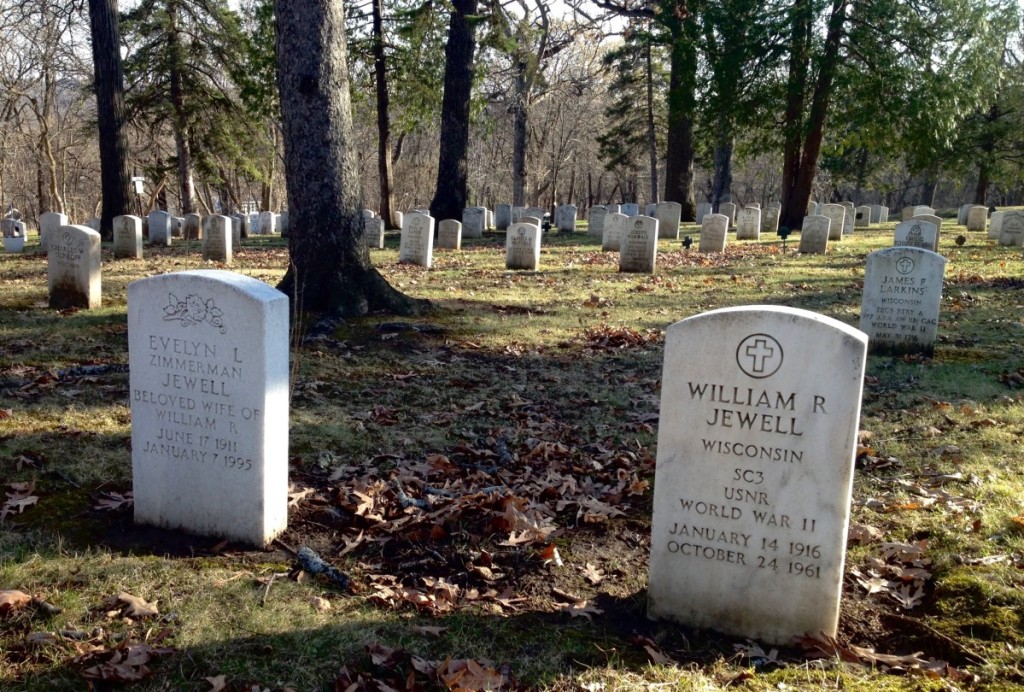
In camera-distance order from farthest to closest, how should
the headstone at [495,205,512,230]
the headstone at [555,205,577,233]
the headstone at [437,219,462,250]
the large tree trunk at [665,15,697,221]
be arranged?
the headstone at [495,205,512,230] < the headstone at [555,205,577,233] < the large tree trunk at [665,15,697,221] < the headstone at [437,219,462,250]

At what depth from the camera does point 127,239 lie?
16812mm

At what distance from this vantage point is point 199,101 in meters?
27.7

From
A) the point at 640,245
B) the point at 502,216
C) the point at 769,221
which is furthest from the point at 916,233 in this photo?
the point at 769,221

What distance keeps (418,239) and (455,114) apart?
672cm

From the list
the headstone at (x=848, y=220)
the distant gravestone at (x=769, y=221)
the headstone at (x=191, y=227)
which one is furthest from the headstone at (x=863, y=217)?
the headstone at (x=191, y=227)

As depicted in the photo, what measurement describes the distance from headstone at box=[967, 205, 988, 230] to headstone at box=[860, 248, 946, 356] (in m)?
24.0

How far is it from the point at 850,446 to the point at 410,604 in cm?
206

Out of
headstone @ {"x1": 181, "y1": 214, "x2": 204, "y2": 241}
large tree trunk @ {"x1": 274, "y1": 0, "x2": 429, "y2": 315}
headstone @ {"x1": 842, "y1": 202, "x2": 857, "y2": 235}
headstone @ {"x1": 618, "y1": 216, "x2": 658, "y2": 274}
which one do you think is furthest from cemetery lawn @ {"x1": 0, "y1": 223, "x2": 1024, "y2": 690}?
headstone @ {"x1": 842, "y1": 202, "x2": 857, "y2": 235}

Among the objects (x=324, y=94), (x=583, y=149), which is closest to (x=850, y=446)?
(x=324, y=94)

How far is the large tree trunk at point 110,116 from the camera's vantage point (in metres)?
19.5

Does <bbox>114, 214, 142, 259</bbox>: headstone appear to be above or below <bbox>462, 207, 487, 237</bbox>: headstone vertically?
below

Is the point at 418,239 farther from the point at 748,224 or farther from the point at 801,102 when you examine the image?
the point at 801,102

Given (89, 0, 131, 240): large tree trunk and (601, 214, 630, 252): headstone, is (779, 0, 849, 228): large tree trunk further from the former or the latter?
(89, 0, 131, 240): large tree trunk

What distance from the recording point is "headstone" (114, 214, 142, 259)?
656 inches
